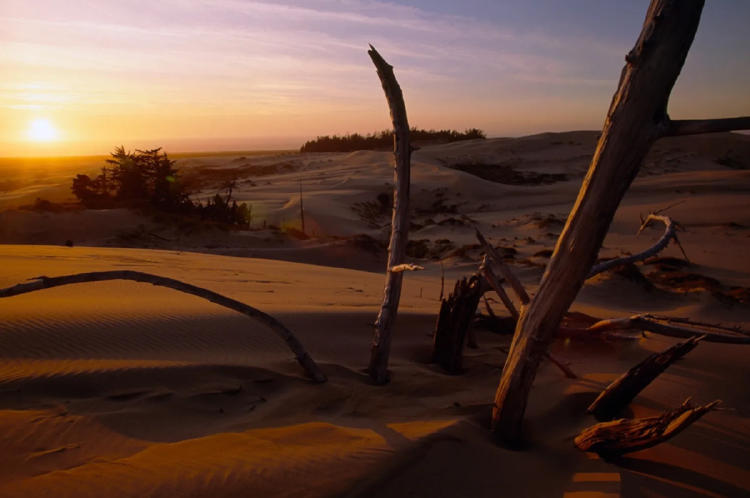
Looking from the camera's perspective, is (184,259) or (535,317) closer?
(535,317)

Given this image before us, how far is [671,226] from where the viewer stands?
8.62 feet

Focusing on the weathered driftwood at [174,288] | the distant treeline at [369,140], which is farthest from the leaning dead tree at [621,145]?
the distant treeline at [369,140]

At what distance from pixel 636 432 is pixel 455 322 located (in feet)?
4.61

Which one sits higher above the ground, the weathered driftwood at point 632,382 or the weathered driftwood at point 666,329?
the weathered driftwood at point 666,329

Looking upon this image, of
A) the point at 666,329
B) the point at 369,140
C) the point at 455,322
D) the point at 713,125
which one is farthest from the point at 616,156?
the point at 369,140

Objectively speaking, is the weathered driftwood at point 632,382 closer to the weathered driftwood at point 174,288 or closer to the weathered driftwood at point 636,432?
the weathered driftwood at point 636,432

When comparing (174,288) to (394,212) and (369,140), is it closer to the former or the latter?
(394,212)

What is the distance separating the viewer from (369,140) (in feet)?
99.3

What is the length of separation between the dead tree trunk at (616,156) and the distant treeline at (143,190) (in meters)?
9.12

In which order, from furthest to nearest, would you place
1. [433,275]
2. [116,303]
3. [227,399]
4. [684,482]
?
1. [433,275]
2. [116,303]
3. [227,399]
4. [684,482]

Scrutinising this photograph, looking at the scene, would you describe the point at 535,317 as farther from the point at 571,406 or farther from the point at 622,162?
the point at 571,406

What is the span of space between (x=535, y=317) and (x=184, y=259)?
590 cm

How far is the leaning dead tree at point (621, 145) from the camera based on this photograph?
1467 millimetres

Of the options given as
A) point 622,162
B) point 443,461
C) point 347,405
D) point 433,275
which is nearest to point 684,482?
point 443,461
